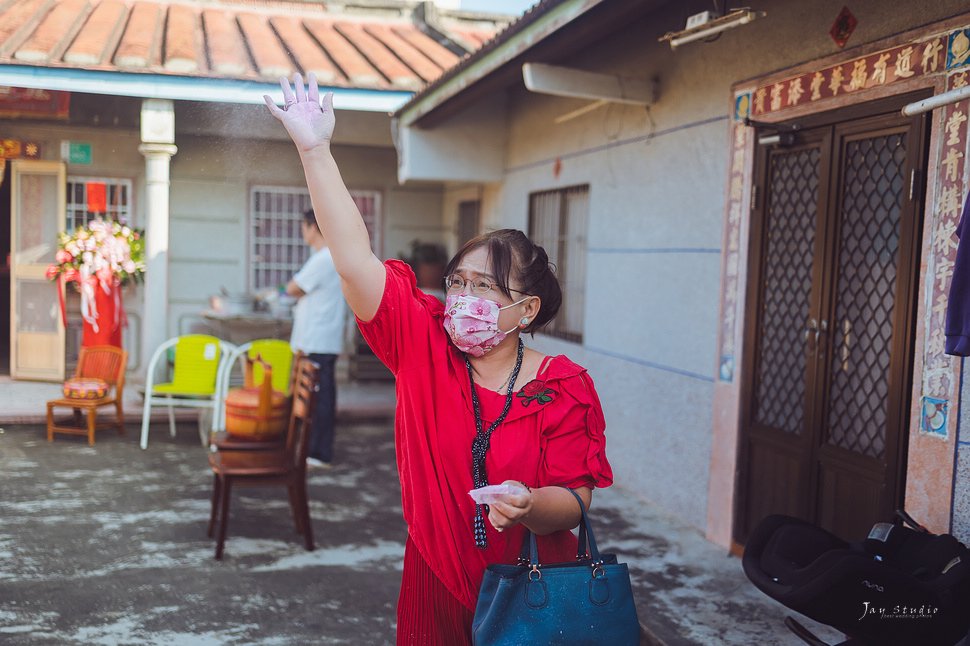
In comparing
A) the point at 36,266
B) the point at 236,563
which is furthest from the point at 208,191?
the point at 236,563

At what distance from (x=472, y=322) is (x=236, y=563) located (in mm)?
3250

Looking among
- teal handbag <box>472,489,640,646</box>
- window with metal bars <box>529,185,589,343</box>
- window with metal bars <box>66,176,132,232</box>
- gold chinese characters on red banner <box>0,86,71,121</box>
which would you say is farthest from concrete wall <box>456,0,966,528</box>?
window with metal bars <box>66,176,132,232</box>

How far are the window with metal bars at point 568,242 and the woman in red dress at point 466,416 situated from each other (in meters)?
5.06

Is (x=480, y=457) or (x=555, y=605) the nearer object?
(x=555, y=605)

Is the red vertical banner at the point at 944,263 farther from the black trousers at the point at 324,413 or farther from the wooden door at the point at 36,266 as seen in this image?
the wooden door at the point at 36,266

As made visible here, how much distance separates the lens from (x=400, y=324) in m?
2.05

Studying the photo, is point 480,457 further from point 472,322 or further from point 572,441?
Answer: point 472,322

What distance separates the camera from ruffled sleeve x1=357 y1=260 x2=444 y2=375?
202 centimetres

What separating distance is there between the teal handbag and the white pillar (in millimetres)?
7120

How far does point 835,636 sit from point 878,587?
1199 mm

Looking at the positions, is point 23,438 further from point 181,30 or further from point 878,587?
point 878,587

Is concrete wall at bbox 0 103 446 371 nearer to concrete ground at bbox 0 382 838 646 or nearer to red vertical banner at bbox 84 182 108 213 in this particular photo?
red vertical banner at bbox 84 182 108 213

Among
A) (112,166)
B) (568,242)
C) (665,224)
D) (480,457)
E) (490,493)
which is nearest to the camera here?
(490,493)

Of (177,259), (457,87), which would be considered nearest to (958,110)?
(457,87)
